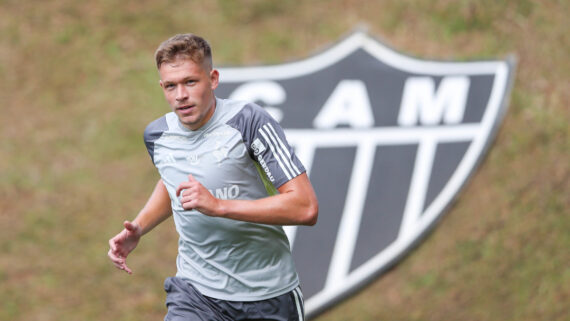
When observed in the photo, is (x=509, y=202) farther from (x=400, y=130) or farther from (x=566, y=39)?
(x=566, y=39)

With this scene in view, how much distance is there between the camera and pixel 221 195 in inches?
122

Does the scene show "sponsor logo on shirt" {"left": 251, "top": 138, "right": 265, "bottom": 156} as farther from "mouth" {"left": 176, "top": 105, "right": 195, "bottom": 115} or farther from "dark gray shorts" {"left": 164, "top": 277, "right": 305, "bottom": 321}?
"dark gray shorts" {"left": 164, "top": 277, "right": 305, "bottom": 321}

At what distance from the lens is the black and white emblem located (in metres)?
6.26

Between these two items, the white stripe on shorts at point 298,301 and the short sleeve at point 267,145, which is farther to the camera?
the white stripe on shorts at point 298,301

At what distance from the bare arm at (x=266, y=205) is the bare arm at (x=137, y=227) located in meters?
0.51

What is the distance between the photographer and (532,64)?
6.91 meters

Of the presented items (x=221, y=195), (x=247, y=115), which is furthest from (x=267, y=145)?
(x=221, y=195)

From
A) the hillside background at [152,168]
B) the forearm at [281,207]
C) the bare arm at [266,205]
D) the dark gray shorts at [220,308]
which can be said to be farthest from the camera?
the hillside background at [152,168]

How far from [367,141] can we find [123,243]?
3.43m

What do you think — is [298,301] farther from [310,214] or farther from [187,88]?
[187,88]

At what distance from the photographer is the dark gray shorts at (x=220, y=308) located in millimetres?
3199

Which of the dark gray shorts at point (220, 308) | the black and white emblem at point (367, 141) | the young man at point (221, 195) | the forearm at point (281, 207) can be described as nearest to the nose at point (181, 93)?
the young man at point (221, 195)

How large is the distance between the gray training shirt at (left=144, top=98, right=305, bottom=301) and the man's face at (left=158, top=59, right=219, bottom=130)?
102mm

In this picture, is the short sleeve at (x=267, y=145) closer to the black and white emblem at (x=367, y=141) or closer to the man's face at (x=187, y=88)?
the man's face at (x=187, y=88)
